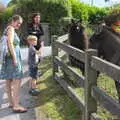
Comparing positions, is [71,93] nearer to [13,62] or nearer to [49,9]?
[13,62]

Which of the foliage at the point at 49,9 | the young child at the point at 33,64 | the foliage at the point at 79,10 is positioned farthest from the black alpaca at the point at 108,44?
the foliage at the point at 79,10

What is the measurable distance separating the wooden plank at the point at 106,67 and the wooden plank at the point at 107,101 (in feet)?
1.05

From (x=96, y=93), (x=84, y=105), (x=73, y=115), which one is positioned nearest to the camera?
(x=96, y=93)

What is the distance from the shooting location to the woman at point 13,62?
8.19 metres

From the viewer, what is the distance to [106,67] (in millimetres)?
6281

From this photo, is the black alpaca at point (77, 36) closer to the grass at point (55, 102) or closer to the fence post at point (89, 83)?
the grass at point (55, 102)

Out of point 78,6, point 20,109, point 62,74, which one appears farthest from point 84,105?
point 78,6

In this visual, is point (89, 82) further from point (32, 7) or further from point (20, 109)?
point (32, 7)

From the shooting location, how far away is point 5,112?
328 inches

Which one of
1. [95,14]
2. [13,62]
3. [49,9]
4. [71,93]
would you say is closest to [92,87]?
[71,93]

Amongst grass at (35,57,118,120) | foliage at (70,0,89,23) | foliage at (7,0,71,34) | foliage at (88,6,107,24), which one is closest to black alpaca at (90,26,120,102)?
grass at (35,57,118,120)

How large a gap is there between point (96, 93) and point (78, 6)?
1907cm

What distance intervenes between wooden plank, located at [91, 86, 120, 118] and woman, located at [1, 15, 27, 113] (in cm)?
187

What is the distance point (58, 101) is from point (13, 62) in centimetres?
130
